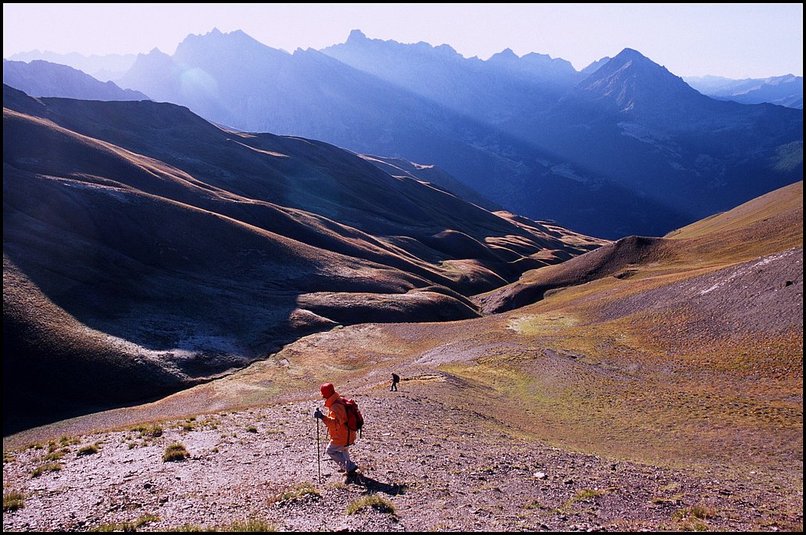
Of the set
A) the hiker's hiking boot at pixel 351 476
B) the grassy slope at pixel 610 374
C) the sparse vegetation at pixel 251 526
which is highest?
the sparse vegetation at pixel 251 526

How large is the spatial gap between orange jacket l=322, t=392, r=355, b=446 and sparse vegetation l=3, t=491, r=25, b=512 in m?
10.5

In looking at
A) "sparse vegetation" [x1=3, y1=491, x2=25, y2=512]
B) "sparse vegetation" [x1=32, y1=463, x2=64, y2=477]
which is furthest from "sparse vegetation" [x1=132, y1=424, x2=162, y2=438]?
"sparse vegetation" [x1=3, y1=491, x2=25, y2=512]

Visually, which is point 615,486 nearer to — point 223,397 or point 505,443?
point 505,443

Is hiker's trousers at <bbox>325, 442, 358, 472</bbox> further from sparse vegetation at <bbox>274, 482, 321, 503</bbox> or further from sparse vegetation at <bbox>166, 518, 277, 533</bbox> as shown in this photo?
sparse vegetation at <bbox>166, 518, 277, 533</bbox>

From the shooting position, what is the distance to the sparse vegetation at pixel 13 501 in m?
17.0

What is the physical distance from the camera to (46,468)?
22172mm

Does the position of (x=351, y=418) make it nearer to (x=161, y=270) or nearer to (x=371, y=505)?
(x=371, y=505)

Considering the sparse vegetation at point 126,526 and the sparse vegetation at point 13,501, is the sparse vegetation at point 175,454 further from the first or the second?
the sparse vegetation at point 126,526

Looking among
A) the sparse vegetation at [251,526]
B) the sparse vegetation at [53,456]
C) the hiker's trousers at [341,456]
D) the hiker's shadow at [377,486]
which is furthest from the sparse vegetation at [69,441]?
the sparse vegetation at [251,526]

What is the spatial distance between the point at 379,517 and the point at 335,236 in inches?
4835

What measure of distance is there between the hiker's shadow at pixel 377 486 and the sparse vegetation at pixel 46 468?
14.1 m

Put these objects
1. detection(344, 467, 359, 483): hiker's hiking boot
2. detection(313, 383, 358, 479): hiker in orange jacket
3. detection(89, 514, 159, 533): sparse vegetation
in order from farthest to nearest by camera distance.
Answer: detection(344, 467, 359, 483): hiker's hiking boot < detection(313, 383, 358, 479): hiker in orange jacket < detection(89, 514, 159, 533): sparse vegetation

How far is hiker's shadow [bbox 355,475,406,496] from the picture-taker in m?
16.9

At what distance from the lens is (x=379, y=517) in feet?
47.7
